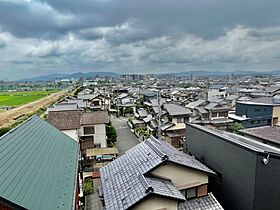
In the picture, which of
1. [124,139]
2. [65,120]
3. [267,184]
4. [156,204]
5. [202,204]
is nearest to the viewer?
[156,204]

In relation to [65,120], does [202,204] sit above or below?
below

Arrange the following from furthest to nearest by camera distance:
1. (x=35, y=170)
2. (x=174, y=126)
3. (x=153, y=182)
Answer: (x=174, y=126), (x=153, y=182), (x=35, y=170)

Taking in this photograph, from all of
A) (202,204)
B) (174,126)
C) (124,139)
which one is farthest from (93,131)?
(202,204)

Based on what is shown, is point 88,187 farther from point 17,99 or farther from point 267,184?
point 17,99

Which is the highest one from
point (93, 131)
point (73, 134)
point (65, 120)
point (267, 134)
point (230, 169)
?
point (65, 120)

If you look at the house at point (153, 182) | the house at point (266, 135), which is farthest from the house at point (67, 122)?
the house at point (266, 135)
